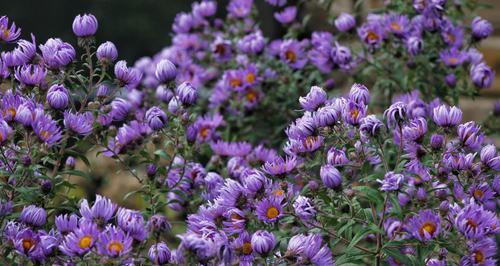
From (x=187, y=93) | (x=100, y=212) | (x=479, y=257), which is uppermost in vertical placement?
(x=187, y=93)

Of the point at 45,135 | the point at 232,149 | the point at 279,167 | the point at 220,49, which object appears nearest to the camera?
the point at 45,135

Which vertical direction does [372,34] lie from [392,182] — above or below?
above

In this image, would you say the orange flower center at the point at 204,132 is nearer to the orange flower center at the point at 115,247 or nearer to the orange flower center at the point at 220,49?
the orange flower center at the point at 220,49

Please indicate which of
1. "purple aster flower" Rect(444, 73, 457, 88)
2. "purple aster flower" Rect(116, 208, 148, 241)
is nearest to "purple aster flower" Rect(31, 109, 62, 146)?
"purple aster flower" Rect(116, 208, 148, 241)

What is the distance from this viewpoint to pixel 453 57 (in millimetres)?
2861

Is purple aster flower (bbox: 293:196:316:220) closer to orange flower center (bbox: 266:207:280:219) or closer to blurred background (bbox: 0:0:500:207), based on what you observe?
orange flower center (bbox: 266:207:280:219)

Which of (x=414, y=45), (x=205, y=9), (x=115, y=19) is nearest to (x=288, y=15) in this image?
(x=205, y=9)

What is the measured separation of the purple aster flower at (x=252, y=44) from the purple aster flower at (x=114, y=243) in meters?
1.53

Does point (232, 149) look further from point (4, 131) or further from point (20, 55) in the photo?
point (4, 131)

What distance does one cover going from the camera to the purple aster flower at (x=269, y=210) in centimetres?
177

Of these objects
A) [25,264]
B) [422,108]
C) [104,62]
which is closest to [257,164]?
[422,108]

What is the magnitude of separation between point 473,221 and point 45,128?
2.75 ft

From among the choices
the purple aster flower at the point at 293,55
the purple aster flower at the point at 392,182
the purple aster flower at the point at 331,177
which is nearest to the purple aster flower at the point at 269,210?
the purple aster flower at the point at 331,177

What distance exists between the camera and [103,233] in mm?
1525
